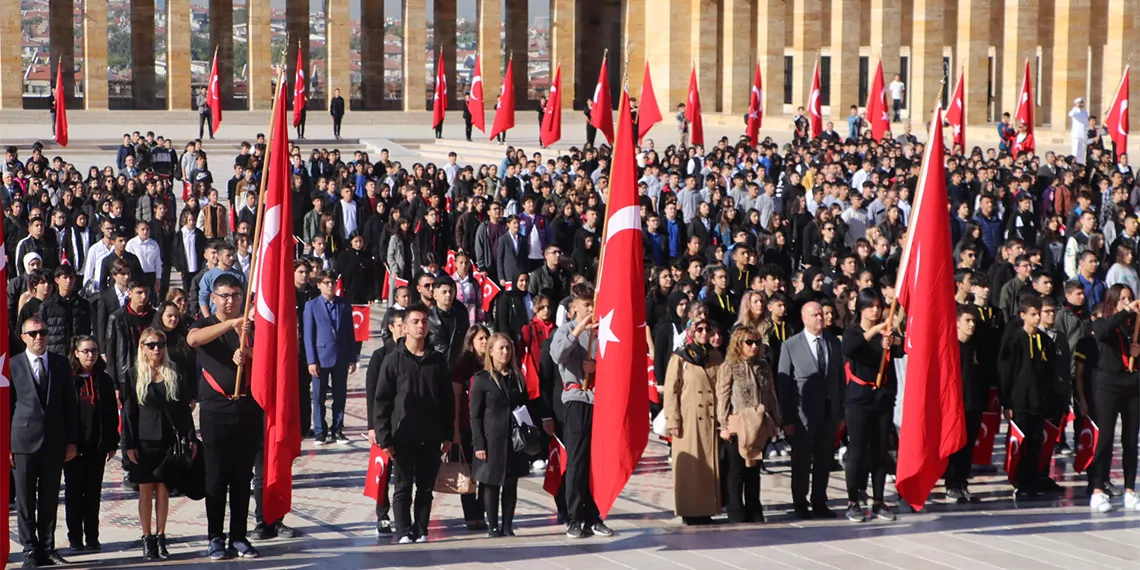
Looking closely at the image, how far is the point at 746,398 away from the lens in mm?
9445

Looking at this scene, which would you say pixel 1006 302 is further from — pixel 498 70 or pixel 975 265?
pixel 498 70

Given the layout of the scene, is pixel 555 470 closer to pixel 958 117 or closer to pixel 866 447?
pixel 866 447

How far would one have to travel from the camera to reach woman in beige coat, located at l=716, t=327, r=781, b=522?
30.8ft

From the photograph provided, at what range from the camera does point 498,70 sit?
49.2 metres

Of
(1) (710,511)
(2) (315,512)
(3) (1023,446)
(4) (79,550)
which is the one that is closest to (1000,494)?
(3) (1023,446)

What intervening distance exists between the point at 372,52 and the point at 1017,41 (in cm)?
2310

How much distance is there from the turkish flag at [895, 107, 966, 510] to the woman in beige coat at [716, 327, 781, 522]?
85 centimetres

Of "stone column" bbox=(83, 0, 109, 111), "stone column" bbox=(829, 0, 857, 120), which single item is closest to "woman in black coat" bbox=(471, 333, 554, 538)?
"stone column" bbox=(829, 0, 857, 120)

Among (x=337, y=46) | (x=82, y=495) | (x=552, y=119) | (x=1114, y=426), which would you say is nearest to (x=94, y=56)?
(x=337, y=46)

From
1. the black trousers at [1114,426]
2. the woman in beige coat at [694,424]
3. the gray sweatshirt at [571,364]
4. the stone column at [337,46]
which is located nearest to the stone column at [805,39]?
the stone column at [337,46]

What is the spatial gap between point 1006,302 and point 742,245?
2220mm

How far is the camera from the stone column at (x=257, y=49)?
46969 millimetres

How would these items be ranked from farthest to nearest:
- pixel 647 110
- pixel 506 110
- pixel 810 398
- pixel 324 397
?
pixel 506 110
pixel 647 110
pixel 324 397
pixel 810 398

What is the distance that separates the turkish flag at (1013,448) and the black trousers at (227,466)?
4.71 meters
